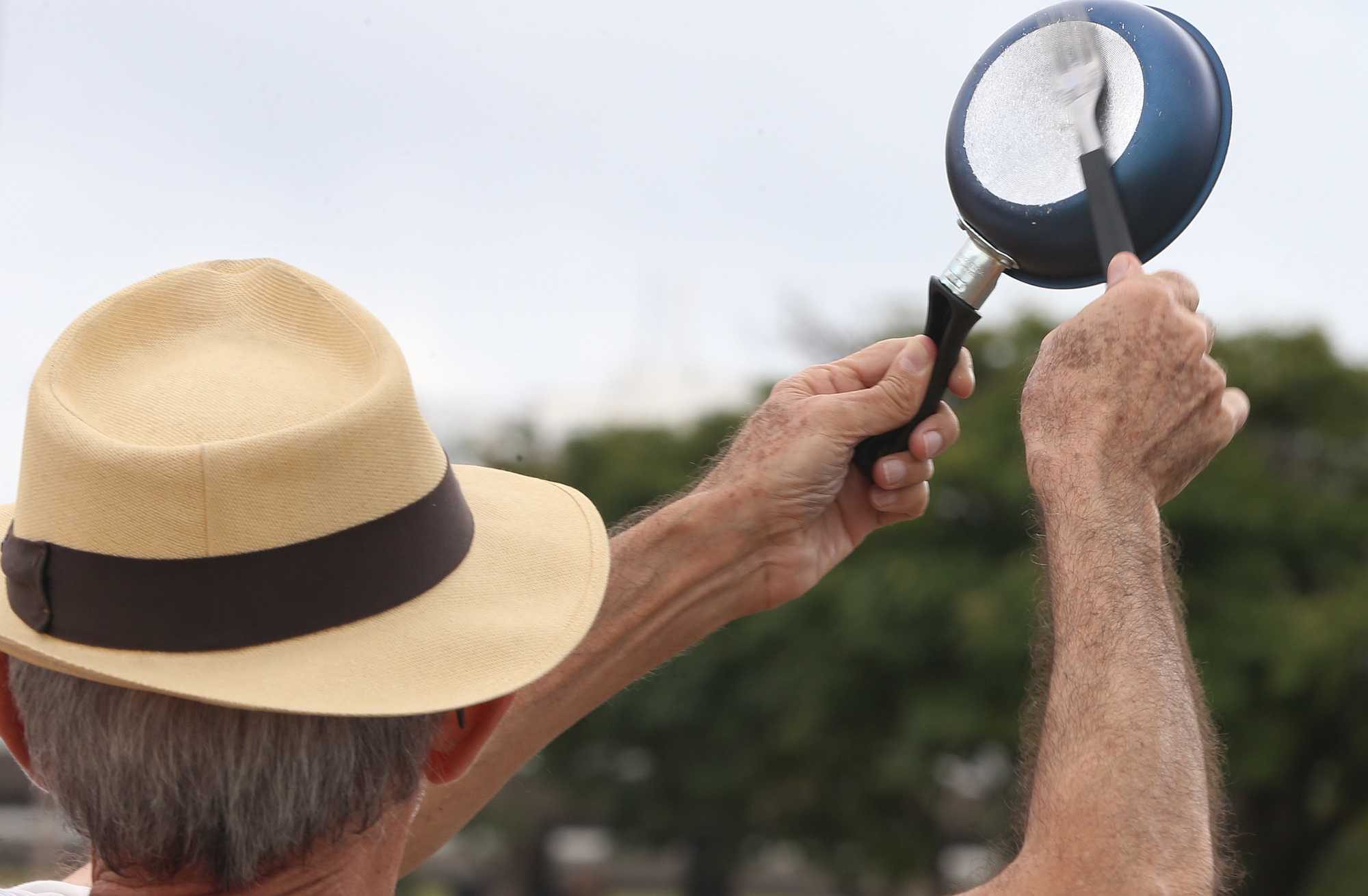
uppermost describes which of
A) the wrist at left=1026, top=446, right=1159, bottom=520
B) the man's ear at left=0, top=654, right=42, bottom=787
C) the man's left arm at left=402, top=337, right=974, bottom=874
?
the wrist at left=1026, top=446, right=1159, bottom=520

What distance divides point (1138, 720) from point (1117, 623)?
12 centimetres

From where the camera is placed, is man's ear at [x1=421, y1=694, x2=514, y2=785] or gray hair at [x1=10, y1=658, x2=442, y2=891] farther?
man's ear at [x1=421, y1=694, x2=514, y2=785]

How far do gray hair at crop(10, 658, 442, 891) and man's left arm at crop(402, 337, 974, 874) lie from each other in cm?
99

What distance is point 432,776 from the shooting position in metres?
1.82

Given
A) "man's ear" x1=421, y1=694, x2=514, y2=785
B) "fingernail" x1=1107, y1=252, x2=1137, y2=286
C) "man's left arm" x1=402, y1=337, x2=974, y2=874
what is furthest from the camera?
"man's left arm" x1=402, y1=337, x2=974, y2=874

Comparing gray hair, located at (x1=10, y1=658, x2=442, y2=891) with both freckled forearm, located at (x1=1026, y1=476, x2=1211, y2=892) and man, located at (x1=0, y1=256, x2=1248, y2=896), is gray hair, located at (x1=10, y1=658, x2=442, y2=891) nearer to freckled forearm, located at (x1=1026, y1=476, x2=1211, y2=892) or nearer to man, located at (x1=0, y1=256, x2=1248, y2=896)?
man, located at (x1=0, y1=256, x2=1248, y2=896)

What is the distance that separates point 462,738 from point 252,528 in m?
0.40

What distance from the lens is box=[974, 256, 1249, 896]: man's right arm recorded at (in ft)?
5.29

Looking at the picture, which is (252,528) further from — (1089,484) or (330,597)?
(1089,484)

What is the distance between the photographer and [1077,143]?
230 cm

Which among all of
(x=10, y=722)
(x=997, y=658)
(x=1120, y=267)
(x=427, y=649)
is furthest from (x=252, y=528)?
(x=997, y=658)

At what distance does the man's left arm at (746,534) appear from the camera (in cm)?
261

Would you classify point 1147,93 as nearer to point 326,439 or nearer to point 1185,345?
point 1185,345

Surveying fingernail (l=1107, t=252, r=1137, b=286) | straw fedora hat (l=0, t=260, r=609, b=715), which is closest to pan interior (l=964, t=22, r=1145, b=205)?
fingernail (l=1107, t=252, r=1137, b=286)
